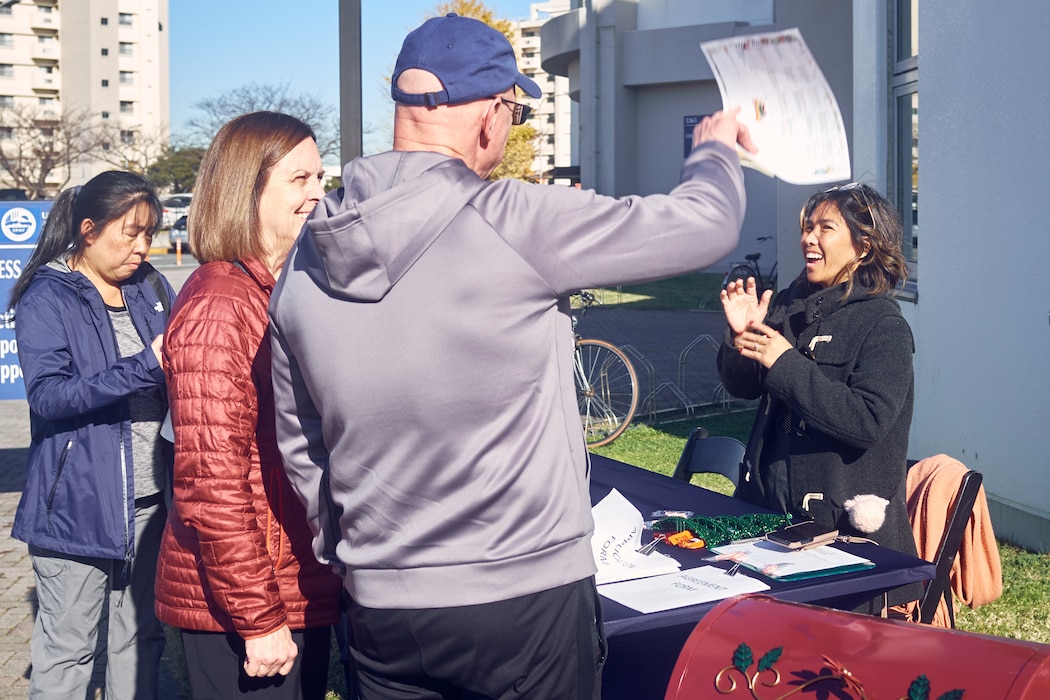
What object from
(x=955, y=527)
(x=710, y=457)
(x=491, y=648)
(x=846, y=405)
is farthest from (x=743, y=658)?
(x=710, y=457)

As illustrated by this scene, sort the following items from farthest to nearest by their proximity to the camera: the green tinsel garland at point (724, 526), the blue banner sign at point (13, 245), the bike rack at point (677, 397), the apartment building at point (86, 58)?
the apartment building at point (86, 58) < the bike rack at point (677, 397) < the blue banner sign at point (13, 245) < the green tinsel garland at point (724, 526)

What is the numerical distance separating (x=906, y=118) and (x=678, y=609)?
19.3 feet

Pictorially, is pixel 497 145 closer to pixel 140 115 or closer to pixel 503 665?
pixel 503 665

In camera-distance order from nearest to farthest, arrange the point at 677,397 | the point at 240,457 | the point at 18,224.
→ the point at 240,457 → the point at 18,224 → the point at 677,397

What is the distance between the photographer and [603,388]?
9.60 meters

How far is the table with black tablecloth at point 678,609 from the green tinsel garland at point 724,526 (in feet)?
0.28

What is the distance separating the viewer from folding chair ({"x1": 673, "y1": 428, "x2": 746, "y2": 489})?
4355mm

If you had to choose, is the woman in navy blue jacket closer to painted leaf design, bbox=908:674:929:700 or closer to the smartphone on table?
the smartphone on table

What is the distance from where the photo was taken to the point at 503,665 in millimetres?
1834

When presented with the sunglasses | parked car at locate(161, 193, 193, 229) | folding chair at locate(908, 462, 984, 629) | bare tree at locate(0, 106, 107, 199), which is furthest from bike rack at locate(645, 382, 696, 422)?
bare tree at locate(0, 106, 107, 199)

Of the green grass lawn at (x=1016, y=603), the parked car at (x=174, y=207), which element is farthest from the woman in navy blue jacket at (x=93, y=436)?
the parked car at (x=174, y=207)

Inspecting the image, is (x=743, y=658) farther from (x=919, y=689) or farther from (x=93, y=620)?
(x=93, y=620)

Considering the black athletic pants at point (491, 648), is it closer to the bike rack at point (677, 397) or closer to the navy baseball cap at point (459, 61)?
the navy baseball cap at point (459, 61)

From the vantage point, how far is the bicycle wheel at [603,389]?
934 cm
